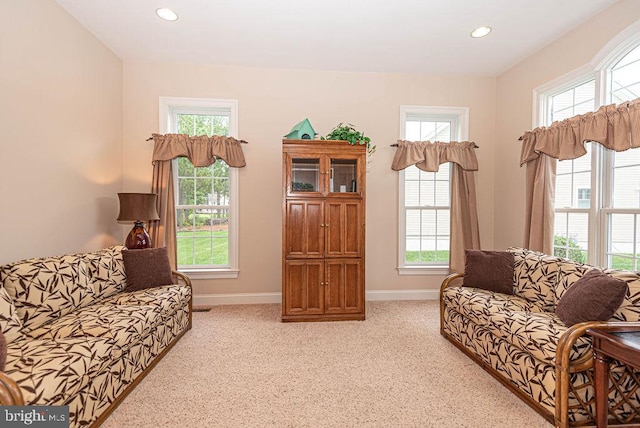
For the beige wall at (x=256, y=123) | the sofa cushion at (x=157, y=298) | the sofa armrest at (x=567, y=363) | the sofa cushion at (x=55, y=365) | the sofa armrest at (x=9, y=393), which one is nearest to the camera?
the sofa armrest at (x=9, y=393)

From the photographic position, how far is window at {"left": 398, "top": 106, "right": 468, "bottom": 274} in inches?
171

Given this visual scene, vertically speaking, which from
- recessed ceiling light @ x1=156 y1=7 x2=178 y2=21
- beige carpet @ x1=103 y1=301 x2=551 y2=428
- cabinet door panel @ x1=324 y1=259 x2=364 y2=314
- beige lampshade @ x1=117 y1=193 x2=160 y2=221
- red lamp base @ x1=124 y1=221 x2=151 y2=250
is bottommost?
beige carpet @ x1=103 y1=301 x2=551 y2=428

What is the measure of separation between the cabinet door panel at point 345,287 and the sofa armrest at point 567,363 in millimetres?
1978

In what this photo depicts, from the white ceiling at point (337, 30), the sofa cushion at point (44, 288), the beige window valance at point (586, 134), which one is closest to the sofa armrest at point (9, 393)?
the sofa cushion at point (44, 288)

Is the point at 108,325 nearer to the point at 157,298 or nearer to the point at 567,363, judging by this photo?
the point at 157,298

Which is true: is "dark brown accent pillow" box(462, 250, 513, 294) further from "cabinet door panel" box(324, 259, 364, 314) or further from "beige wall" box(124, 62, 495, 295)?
"beige wall" box(124, 62, 495, 295)

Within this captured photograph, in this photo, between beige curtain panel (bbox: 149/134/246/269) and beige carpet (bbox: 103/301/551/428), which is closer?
beige carpet (bbox: 103/301/551/428)

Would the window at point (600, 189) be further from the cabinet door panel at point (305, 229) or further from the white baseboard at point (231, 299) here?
the white baseboard at point (231, 299)

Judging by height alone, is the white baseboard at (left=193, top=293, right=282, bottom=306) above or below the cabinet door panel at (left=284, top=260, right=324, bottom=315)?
below

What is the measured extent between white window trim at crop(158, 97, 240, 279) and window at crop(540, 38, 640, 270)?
3.82m

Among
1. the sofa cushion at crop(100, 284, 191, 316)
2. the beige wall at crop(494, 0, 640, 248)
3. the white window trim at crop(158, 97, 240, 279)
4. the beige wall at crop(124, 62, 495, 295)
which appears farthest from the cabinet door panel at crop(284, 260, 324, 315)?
the beige wall at crop(494, 0, 640, 248)

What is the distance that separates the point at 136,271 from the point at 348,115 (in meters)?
3.15

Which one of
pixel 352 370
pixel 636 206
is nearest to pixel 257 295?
pixel 352 370

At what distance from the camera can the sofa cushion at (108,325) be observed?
1.95 metres
